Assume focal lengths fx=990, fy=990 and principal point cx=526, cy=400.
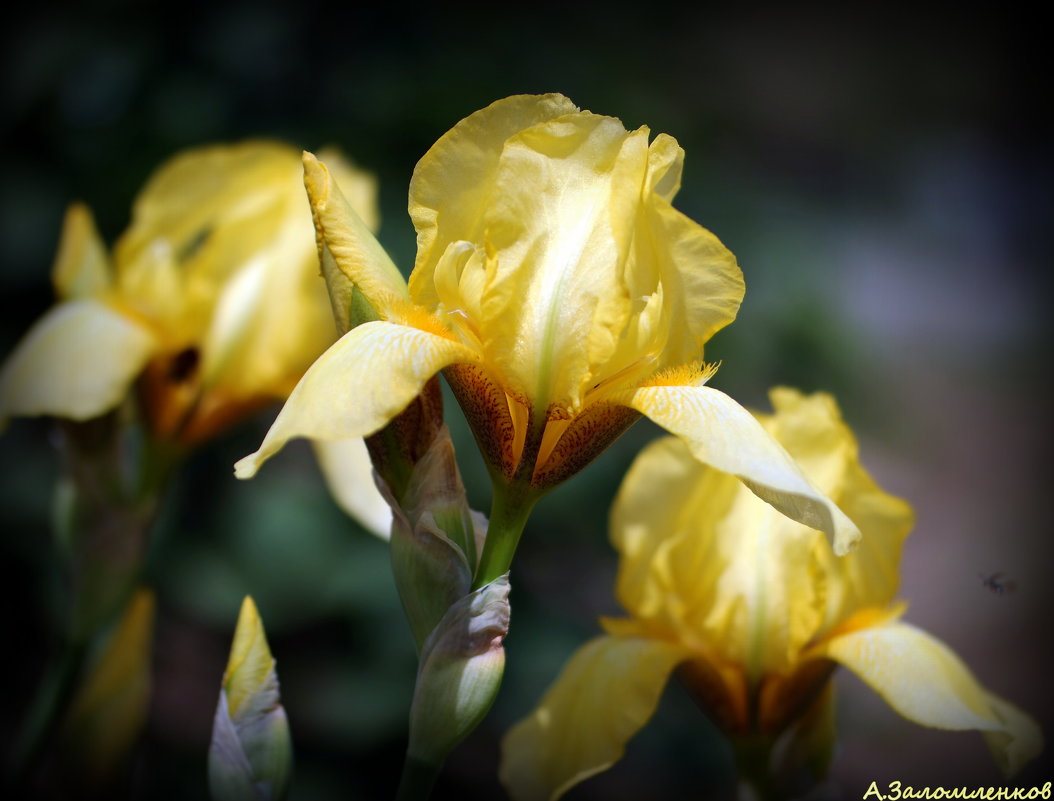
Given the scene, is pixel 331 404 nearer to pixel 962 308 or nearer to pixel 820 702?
pixel 820 702

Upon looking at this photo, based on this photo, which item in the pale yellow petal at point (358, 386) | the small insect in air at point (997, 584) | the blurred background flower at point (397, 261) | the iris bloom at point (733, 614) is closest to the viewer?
the pale yellow petal at point (358, 386)

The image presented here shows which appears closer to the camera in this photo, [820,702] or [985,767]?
[820,702]

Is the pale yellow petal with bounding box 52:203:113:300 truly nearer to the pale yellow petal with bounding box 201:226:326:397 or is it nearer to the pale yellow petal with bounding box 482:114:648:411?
the pale yellow petal with bounding box 201:226:326:397

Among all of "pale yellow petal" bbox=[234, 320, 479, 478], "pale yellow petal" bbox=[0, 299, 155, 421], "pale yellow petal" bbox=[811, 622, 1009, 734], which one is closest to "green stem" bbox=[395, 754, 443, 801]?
"pale yellow petal" bbox=[234, 320, 479, 478]

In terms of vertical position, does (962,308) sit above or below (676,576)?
below

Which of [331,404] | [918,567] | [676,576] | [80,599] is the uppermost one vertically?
[331,404]

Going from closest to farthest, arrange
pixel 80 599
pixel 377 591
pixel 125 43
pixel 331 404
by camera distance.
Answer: pixel 331 404 < pixel 80 599 < pixel 377 591 < pixel 125 43

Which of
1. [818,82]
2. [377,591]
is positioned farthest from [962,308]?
[377,591]

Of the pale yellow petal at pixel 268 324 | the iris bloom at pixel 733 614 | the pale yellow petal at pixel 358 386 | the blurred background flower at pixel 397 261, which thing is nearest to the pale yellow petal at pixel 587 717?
the iris bloom at pixel 733 614

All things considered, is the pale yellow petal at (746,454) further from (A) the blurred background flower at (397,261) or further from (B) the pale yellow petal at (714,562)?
(A) the blurred background flower at (397,261)
